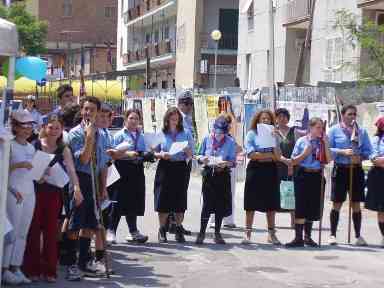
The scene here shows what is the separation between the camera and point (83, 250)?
9445 millimetres

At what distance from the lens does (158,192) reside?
1227 centimetres

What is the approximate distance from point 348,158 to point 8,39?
604 centimetres

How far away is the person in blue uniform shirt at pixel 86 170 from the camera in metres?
9.21

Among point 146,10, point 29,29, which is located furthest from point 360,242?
point 29,29

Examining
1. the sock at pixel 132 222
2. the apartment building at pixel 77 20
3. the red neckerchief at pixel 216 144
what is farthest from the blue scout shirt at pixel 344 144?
the apartment building at pixel 77 20

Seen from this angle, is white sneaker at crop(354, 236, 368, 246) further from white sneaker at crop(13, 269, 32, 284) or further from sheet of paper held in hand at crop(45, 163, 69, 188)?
white sneaker at crop(13, 269, 32, 284)

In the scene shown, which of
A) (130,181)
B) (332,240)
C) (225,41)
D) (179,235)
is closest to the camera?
(130,181)

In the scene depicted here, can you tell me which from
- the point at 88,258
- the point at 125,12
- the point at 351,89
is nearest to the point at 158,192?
the point at 88,258

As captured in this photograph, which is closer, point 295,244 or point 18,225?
point 18,225

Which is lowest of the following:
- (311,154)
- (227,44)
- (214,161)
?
(214,161)

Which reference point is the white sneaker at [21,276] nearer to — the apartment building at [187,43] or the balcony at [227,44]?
the apartment building at [187,43]

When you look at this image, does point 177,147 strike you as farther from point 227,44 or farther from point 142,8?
point 142,8

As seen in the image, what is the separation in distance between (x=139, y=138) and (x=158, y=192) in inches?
32.4

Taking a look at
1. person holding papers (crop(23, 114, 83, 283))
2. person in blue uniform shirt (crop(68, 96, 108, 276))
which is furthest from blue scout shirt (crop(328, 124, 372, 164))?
person holding papers (crop(23, 114, 83, 283))
